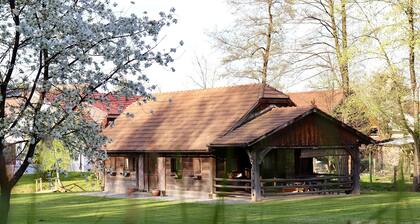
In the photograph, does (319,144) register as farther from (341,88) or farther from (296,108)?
(341,88)

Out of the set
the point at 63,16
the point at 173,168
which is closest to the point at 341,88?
the point at 173,168

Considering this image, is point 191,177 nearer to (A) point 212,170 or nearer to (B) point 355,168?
(A) point 212,170

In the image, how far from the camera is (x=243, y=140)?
27688 millimetres

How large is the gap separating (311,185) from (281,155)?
2.76 metres

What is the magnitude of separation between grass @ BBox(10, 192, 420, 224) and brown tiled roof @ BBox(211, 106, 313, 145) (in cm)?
262

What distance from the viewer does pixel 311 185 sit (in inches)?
1139

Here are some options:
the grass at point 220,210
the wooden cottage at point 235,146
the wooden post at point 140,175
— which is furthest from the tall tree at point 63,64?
the wooden post at point 140,175

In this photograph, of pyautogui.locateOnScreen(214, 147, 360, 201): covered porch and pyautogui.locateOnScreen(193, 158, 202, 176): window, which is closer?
pyautogui.locateOnScreen(214, 147, 360, 201): covered porch

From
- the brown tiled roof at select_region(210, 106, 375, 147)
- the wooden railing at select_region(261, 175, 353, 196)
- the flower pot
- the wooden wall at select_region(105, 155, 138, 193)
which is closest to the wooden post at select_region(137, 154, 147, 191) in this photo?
the wooden wall at select_region(105, 155, 138, 193)

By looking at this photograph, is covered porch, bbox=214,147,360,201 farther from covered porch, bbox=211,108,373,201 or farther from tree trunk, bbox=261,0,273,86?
tree trunk, bbox=261,0,273,86

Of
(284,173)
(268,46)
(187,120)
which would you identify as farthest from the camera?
(268,46)

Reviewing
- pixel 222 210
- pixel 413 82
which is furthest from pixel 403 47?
pixel 222 210

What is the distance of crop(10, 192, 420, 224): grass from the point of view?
46.5 inches

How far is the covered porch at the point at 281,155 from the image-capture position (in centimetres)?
2784
